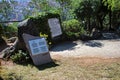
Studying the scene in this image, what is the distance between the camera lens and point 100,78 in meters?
6.95

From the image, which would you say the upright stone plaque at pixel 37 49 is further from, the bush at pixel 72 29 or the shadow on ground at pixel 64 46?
the bush at pixel 72 29

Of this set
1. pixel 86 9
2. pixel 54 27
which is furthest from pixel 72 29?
pixel 86 9

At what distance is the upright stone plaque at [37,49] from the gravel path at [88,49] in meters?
1.34

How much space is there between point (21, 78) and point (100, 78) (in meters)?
2.09

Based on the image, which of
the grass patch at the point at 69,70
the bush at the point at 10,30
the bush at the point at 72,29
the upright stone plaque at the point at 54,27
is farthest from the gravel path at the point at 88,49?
the bush at the point at 10,30

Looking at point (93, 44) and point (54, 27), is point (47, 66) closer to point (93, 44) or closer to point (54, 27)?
Answer: point (93, 44)

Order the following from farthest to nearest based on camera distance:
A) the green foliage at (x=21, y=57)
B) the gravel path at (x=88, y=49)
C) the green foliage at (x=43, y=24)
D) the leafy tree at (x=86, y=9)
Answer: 1. the leafy tree at (x=86, y=9)
2. the green foliage at (x=43, y=24)
3. the gravel path at (x=88, y=49)
4. the green foliage at (x=21, y=57)

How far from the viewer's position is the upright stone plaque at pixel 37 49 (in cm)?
893

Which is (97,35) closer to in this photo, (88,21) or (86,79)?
(88,21)

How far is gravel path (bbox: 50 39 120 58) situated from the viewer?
400 inches

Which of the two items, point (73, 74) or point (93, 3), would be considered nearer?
point (73, 74)

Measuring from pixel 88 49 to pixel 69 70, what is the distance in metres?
3.52

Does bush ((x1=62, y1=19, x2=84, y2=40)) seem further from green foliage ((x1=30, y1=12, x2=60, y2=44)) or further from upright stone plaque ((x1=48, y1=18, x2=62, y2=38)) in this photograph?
green foliage ((x1=30, y1=12, x2=60, y2=44))

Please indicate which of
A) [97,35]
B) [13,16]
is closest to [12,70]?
[97,35]
